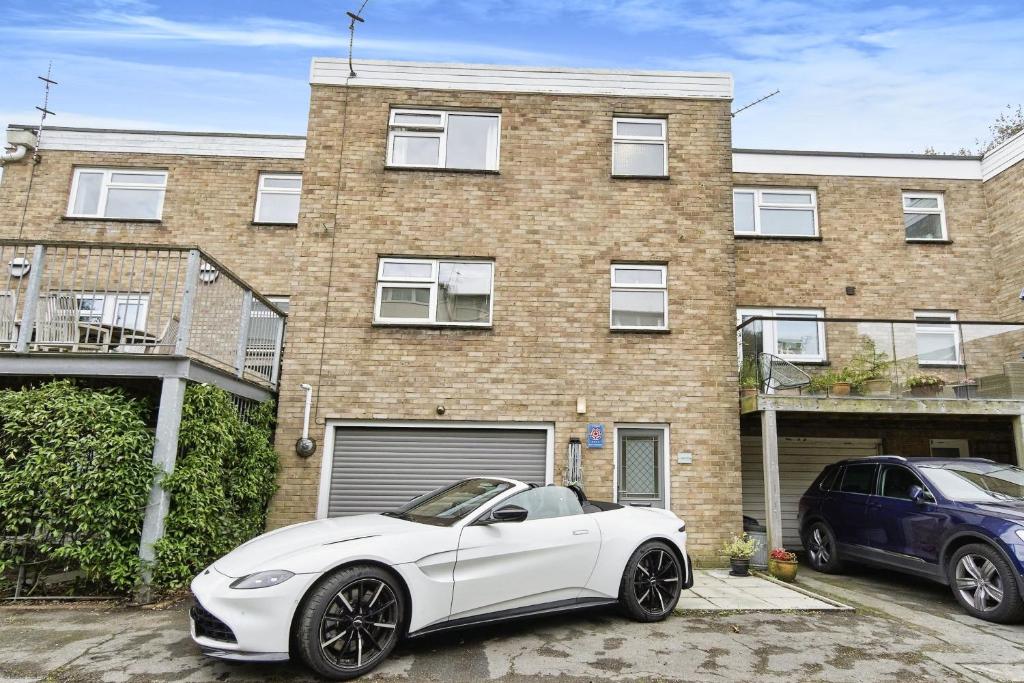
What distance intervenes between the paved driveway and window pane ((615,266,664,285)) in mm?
4901

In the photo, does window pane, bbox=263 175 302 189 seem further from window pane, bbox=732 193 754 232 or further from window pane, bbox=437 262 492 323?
window pane, bbox=732 193 754 232

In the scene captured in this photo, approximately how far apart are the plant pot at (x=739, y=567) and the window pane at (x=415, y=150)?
23.8 ft

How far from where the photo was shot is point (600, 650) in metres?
4.72

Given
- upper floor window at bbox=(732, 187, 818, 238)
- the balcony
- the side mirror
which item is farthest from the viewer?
upper floor window at bbox=(732, 187, 818, 238)

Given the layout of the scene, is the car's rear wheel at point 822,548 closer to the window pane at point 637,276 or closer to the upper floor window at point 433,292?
the window pane at point 637,276

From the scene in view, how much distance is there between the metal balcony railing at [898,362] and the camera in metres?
8.87

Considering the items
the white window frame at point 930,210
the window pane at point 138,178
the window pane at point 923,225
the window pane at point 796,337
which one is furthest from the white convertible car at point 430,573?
the window pane at point 138,178

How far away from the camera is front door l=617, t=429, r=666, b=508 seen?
862 cm

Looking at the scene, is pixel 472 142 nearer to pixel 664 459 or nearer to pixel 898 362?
pixel 664 459

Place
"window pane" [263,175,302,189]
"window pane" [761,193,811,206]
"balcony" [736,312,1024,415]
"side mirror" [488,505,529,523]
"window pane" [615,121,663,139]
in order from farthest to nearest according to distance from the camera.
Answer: "window pane" [263,175,302,189], "window pane" [761,193,811,206], "window pane" [615,121,663,139], "balcony" [736,312,1024,415], "side mirror" [488,505,529,523]

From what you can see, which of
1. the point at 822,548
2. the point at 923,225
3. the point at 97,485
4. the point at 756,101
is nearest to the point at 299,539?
the point at 97,485

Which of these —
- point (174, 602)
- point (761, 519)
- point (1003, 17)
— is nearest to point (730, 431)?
point (761, 519)

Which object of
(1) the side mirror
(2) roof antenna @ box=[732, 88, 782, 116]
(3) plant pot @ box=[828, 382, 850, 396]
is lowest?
(1) the side mirror

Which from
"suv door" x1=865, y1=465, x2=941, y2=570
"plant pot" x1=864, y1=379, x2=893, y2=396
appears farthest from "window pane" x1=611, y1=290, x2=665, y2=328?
"suv door" x1=865, y1=465, x2=941, y2=570
